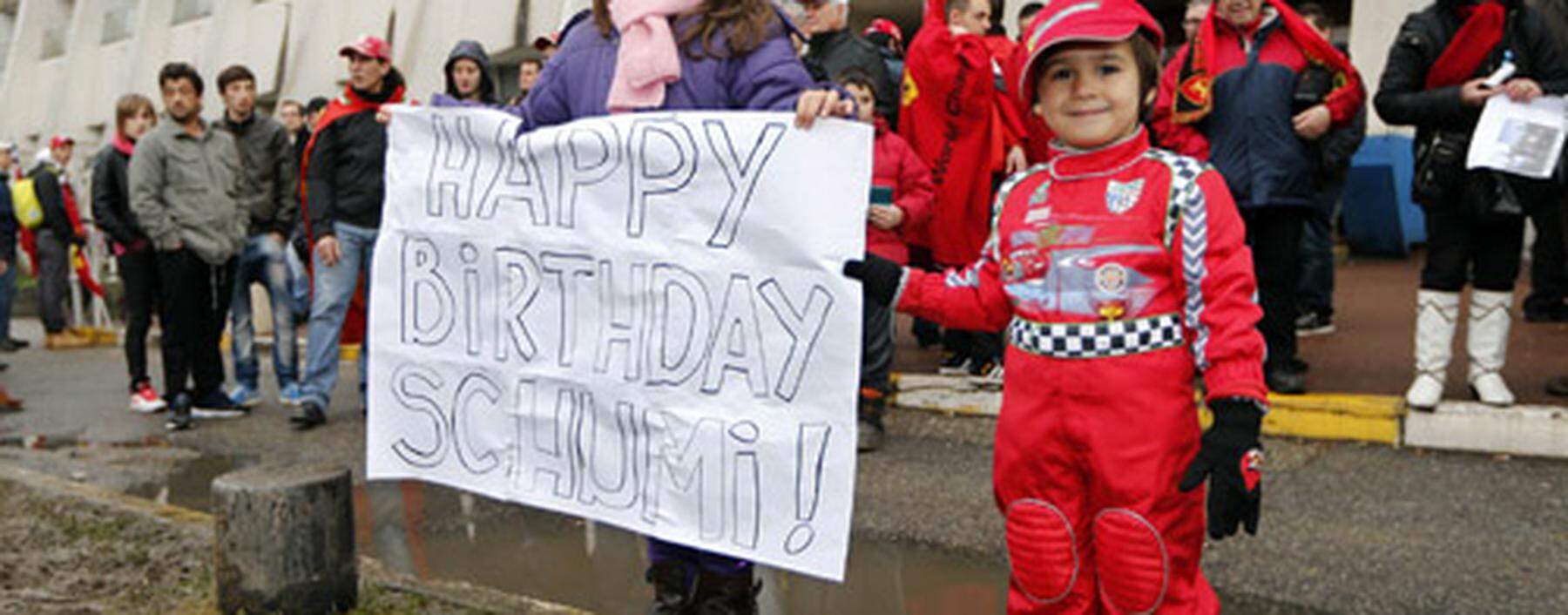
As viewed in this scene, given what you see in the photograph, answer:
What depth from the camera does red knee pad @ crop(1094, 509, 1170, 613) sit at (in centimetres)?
243

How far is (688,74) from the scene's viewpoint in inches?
115

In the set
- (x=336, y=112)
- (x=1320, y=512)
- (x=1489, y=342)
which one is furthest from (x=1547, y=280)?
(x=336, y=112)

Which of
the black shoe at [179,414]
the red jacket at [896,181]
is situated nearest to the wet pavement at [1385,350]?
the red jacket at [896,181]

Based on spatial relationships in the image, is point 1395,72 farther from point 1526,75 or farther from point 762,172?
point 762,172

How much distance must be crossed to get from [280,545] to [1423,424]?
4197 mm

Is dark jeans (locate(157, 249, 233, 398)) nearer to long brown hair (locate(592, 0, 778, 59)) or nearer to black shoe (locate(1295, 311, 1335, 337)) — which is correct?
long brown hair (locate(592, 0, 778, 59))

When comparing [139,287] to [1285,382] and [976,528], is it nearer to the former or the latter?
[976,528]

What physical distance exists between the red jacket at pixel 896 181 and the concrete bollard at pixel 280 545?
2703mm

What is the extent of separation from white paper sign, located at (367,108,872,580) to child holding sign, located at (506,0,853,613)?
6 cm

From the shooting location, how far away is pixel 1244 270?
236 centimetres

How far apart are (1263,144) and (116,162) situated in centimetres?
607

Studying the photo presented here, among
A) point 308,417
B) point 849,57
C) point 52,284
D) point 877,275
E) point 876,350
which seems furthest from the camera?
point 52,284

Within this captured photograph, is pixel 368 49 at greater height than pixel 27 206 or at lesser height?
greater

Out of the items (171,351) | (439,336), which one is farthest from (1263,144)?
(171,351)
